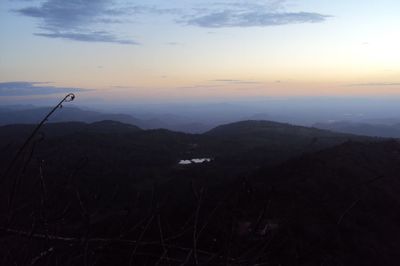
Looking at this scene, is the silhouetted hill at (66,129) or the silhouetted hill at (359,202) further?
the silhouetted hill at (66,129)

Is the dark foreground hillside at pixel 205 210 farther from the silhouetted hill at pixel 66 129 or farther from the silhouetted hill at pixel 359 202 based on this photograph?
the silhouetted hill at pixel 66 129

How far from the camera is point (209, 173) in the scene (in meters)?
74.2

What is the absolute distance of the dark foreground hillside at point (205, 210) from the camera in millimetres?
2141

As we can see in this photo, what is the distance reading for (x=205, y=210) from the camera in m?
3.10

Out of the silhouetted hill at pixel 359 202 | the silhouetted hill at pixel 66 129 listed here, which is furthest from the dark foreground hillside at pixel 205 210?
the silhouetted hill at pixel 66 129

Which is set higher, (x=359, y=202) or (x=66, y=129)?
(x=359, y=202)

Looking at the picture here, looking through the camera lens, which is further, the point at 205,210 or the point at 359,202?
the point at 359,202

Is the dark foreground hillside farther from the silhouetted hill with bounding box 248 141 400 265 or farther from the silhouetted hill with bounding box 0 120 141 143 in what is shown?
the silhouetted hill with bounding box 0 120 141 143

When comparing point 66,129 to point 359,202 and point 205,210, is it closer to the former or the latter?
point 359,202

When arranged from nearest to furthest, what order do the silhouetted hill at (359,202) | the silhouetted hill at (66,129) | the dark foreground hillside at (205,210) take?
1. the dark foreground hillside at (205,210)
2. the silhouetted hill at (359,202)
3. the silhouetted hill at (66,129)

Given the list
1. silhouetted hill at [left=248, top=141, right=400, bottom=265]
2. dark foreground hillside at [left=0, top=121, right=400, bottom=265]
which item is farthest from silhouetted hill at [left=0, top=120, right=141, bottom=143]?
silhouetted hill at [left=248, top=141, right=400, bottom=265]

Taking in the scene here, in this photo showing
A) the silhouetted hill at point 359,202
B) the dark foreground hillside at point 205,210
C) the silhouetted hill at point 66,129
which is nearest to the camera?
the dark foreground hillside at point 205,210

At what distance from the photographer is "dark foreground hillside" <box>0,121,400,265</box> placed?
2.14 m

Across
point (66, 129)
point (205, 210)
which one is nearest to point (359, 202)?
point (205, 210)
